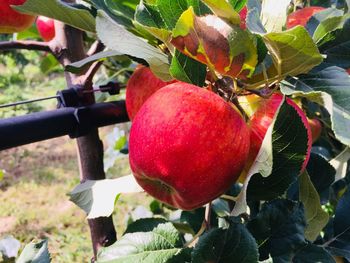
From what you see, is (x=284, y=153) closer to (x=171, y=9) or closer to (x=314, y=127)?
(x=171, y=9)

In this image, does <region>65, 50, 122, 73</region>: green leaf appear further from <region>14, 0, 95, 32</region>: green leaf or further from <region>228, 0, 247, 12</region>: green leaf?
<region>228, 0, 247, 12</region>: green leaf

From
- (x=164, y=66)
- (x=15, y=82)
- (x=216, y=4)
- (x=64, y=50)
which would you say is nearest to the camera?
(x=216, y=4)

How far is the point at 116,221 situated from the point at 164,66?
2008mm

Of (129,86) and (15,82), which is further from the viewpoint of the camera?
(15,82)

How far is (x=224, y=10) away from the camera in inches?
15.7

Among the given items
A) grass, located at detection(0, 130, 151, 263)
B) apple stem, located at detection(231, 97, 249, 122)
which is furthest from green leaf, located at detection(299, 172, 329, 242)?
grass, located at detection(0, 130, 151, 263)

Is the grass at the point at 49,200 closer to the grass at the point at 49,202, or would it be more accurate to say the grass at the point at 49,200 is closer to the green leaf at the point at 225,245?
the grass at the point at 49,202

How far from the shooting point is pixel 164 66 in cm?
49

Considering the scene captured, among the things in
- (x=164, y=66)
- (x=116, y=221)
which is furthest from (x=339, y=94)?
(x=116, y=221)

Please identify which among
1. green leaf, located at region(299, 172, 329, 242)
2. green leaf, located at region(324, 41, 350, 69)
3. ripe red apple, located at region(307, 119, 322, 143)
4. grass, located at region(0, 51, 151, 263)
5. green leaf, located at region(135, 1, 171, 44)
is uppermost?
green leaf, located at region(135, 1, 171, 44)

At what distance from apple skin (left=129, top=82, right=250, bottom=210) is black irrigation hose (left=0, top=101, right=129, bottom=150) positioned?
8.0 inches

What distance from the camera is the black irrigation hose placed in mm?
572

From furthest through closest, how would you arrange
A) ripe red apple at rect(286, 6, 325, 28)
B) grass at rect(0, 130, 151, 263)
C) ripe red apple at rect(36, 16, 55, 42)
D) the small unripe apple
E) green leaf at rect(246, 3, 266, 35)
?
grass at rect(0, 130, 151, 263) < ripe red apple at rect(36, 16, 55, 42) < ripe red apple at rect(286, 6, 325, 28) < the small unripe apple < green leaf at rect(246, 3, 266, 35)

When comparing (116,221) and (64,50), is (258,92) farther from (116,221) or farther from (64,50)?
(116,221)
